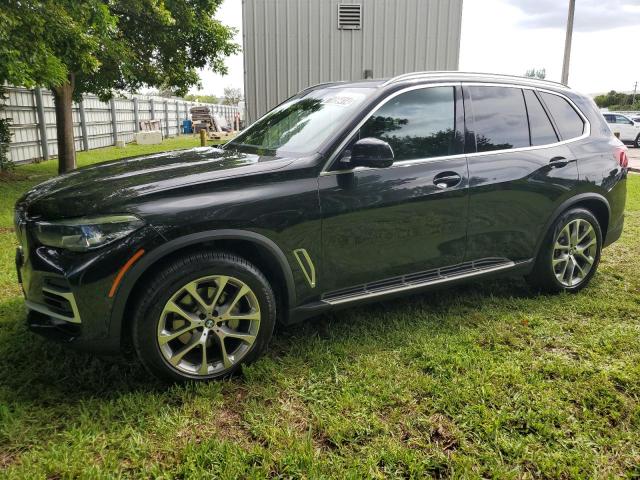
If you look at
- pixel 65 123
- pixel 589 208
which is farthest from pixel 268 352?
pixel 65 123

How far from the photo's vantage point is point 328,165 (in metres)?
2.93

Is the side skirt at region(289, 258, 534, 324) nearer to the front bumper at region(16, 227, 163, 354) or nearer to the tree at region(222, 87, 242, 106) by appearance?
the front bumper at region(16, 227, 163, 354)

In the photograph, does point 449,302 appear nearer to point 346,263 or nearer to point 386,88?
point 346,263

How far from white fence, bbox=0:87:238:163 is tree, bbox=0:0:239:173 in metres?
2.37

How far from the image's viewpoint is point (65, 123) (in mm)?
10938

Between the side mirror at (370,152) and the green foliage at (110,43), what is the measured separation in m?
5.02

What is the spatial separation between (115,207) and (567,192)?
3269 mm

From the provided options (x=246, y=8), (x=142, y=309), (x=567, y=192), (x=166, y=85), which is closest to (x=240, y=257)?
(x=142, y=309)

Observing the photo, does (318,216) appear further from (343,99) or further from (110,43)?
(110,43)

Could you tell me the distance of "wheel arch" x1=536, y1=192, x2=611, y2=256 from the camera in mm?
3854

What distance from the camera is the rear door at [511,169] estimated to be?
3.49 m

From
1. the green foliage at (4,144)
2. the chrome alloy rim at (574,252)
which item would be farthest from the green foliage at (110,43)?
the chrome alloy rim at (574,252)

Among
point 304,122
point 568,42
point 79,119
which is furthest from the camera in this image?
point 79,119

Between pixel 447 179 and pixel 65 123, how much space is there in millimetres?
10220
